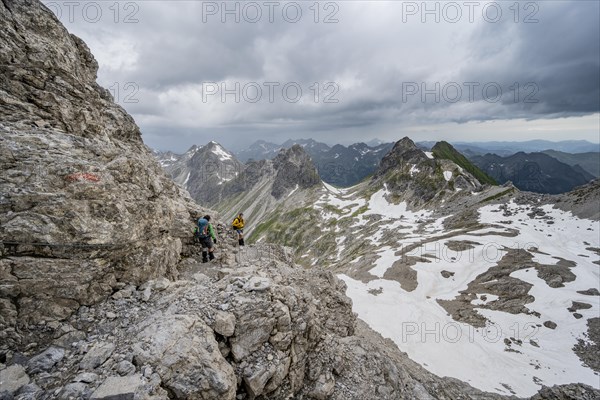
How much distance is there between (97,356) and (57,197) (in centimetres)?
707

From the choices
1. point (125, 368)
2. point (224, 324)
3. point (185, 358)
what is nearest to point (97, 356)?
point (125, 368)

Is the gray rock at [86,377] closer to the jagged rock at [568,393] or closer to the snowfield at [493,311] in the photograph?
the snowfield at [493,311]

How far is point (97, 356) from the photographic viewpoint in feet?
36.3

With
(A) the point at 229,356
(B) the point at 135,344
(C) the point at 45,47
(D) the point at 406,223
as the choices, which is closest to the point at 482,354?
(A) the point at 229,356

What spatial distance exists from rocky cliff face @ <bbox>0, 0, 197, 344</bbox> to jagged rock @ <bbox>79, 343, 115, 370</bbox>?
259 cm

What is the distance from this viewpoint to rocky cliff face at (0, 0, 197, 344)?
12125mm

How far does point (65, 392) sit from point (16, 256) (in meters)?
6.20

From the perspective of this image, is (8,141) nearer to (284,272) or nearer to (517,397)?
(284,272)

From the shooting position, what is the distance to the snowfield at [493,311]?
124ft

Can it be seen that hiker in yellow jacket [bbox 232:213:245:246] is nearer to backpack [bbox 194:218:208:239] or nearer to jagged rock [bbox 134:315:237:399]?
backpack [bbox 194:218:208:239]

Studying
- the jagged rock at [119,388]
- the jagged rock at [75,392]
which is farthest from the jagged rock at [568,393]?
the jagged rock at [75,392]

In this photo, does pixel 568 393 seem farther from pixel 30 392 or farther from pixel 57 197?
pixel 57 197

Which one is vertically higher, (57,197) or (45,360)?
(57,197)

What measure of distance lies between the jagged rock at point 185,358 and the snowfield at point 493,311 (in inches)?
1376
